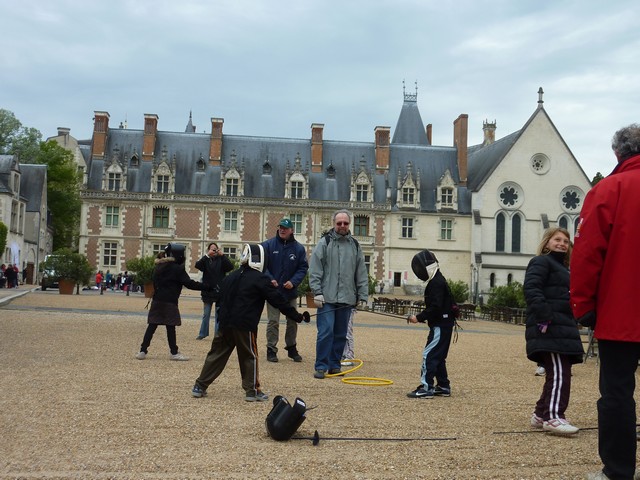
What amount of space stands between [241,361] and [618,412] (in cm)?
394

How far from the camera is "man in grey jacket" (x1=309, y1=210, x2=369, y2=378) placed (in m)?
9.21

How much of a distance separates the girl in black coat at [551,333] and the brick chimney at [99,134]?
4632cm

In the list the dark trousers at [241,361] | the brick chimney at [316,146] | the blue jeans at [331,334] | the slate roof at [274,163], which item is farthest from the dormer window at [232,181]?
the dark trousers at [241,361]

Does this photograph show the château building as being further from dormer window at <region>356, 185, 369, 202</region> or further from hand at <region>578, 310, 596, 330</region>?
hand at <region>578, 310, 596, 330</region>

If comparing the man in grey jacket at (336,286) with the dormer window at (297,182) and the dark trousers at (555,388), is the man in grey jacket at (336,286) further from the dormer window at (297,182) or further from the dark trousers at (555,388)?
the dormer window at (297,182)

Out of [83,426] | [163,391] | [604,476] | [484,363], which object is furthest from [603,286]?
[484,363]

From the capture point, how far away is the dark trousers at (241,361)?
283 inches

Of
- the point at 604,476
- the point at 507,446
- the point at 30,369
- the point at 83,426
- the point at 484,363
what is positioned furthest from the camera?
the point at 484,363

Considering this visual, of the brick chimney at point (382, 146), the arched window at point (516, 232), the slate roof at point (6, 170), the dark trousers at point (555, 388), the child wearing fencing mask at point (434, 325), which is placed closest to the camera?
the dark trousers at point (555, 388)

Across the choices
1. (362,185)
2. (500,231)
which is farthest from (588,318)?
(500,231)

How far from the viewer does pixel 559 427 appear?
5797mm

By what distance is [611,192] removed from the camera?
4.39 meters

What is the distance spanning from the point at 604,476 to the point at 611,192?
1708 mm

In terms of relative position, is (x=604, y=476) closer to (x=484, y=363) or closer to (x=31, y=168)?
(x=484, y=363)
